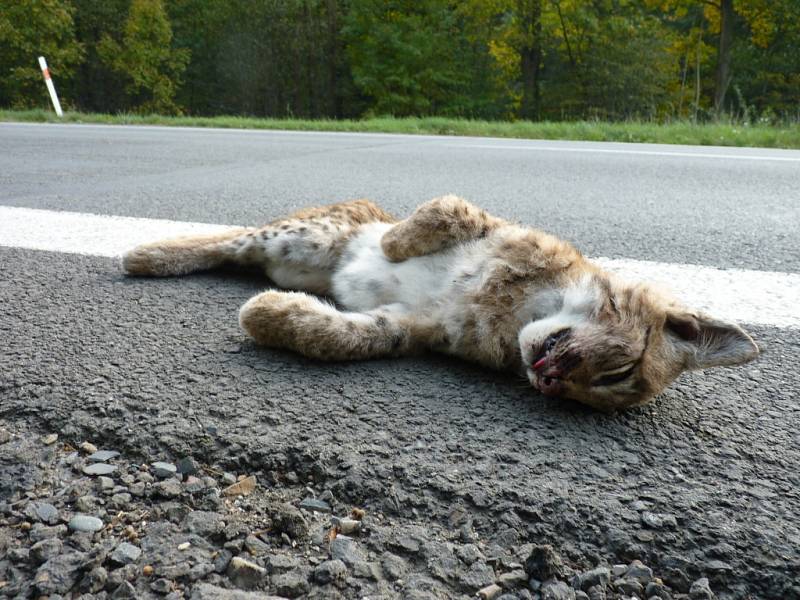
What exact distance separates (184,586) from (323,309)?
4.95 feet

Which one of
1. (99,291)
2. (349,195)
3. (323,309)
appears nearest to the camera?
(323,309)

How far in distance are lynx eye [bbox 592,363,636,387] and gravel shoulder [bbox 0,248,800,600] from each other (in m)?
0.13

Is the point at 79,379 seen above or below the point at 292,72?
below

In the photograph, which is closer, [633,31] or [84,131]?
[84,131]

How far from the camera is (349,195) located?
597 centimetres

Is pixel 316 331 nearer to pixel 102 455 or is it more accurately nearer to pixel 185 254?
pixel 102 455

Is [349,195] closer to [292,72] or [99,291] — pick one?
[99,291]

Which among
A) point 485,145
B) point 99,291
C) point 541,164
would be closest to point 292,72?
point 485,145

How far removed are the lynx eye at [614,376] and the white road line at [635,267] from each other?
519mm

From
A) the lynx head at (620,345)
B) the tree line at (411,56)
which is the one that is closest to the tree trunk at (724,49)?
the tree line at (411,56)

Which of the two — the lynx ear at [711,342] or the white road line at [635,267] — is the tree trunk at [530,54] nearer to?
the white road line at [635,267]

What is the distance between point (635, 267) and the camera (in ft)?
12.4

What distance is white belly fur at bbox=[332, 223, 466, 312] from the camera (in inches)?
127

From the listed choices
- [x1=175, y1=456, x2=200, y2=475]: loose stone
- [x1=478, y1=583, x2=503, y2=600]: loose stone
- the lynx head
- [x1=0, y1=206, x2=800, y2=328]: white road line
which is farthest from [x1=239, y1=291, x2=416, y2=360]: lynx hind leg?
[x1=478, y1=583, x2=503, y2=600]: loose stone
